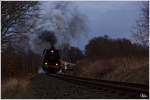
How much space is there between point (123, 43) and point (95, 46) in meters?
8.06

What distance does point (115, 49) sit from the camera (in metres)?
45.5

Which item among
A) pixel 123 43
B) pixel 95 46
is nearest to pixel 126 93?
pixel 123 43

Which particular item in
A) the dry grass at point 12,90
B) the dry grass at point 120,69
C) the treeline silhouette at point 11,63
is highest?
the treeline silhouette at point 11,63

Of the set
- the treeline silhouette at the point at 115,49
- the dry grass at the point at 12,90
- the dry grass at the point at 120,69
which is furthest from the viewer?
the treeline silhouette at the point at 115,49

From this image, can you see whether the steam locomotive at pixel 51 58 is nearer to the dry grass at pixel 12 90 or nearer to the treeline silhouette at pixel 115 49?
the treeline silhouette at pixel 115 49

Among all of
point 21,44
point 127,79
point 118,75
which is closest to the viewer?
point 21,44

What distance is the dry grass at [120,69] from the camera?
30.0 meters

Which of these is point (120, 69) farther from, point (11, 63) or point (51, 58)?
point (11, 63)

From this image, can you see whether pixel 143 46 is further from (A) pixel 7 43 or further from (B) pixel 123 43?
(A) pixel 7 43

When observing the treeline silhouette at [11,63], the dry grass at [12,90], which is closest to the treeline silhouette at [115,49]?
the treeline silhouette at [11,63]

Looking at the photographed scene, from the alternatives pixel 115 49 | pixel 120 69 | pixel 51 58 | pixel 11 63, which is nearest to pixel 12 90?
pixel 11 63

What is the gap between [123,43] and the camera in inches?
1775

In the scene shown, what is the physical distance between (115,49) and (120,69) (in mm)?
9815

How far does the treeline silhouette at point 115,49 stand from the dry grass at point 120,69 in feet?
3.34
